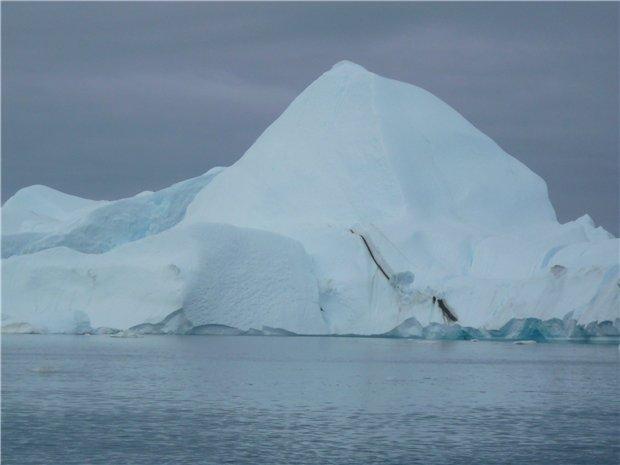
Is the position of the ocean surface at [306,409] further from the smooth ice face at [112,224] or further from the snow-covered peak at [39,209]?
the snow-covered peak at [39,209]

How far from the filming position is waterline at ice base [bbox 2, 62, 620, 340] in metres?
32.2

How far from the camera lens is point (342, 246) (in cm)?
3622

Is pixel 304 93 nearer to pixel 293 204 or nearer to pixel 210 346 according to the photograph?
pixel 293 204

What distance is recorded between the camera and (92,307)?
3362 centimetres

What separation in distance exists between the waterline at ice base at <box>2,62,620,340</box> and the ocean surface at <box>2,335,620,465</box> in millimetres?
3643

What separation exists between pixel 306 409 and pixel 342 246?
19.8 metres

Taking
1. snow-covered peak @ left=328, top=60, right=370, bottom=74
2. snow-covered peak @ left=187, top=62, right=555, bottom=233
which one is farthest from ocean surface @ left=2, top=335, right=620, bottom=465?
snow-covered peak @ left=328, top=60, right=370, bottom=74

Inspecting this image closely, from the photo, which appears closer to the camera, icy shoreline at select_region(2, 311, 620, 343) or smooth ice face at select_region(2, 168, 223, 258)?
icy shoreline at select_region(2, 311, 620, 343)

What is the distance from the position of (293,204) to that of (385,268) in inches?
264

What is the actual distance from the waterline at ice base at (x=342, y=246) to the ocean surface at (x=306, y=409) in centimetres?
364

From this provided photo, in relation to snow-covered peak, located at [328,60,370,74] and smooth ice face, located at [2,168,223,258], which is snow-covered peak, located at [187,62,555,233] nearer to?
snow-covered peak, located at [328,60,370,74]

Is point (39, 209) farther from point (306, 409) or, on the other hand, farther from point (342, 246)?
point (306, 409)

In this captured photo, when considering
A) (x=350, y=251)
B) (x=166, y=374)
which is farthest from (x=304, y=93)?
(x=166, y=374)

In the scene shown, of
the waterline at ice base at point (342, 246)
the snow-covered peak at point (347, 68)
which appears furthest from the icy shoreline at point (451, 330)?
the snow-covered peak at point (347, 68)
